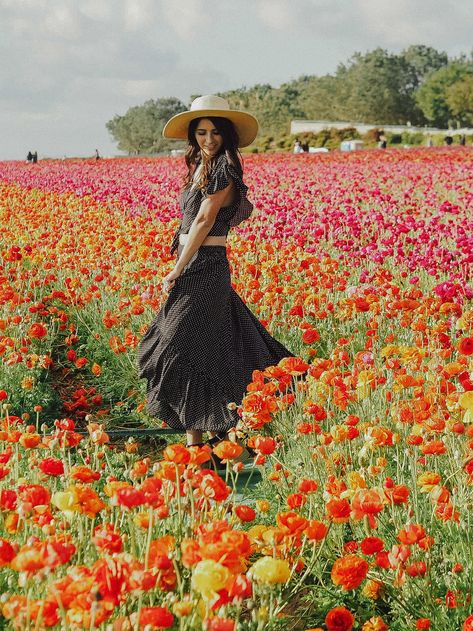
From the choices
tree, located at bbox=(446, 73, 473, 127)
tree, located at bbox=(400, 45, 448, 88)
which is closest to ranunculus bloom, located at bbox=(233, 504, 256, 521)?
tree, located at bbox=(446, 73, 473, 127)

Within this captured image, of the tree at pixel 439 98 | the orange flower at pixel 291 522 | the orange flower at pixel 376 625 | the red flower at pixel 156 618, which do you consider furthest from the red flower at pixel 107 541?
the tree at pixel 439 98

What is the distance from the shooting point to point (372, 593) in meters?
2.58

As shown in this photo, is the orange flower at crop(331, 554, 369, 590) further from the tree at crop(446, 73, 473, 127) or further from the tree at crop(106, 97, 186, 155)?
the tree at crop(106, 97, 186, 155)

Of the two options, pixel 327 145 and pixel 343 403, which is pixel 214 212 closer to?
pixel 343 403

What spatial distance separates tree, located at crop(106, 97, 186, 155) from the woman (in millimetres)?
82427

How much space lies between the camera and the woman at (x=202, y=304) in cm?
406

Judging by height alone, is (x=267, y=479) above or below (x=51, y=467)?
below

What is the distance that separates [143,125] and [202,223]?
292ft

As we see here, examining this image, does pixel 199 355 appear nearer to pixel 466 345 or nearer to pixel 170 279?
pixel 170 279

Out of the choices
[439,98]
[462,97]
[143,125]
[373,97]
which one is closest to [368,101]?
[373,97]

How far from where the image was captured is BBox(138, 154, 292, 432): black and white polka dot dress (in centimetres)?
414

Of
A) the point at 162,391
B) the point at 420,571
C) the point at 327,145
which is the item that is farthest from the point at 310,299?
the point at 327,145

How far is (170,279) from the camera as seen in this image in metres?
4.07

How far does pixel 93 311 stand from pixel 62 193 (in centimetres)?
832
